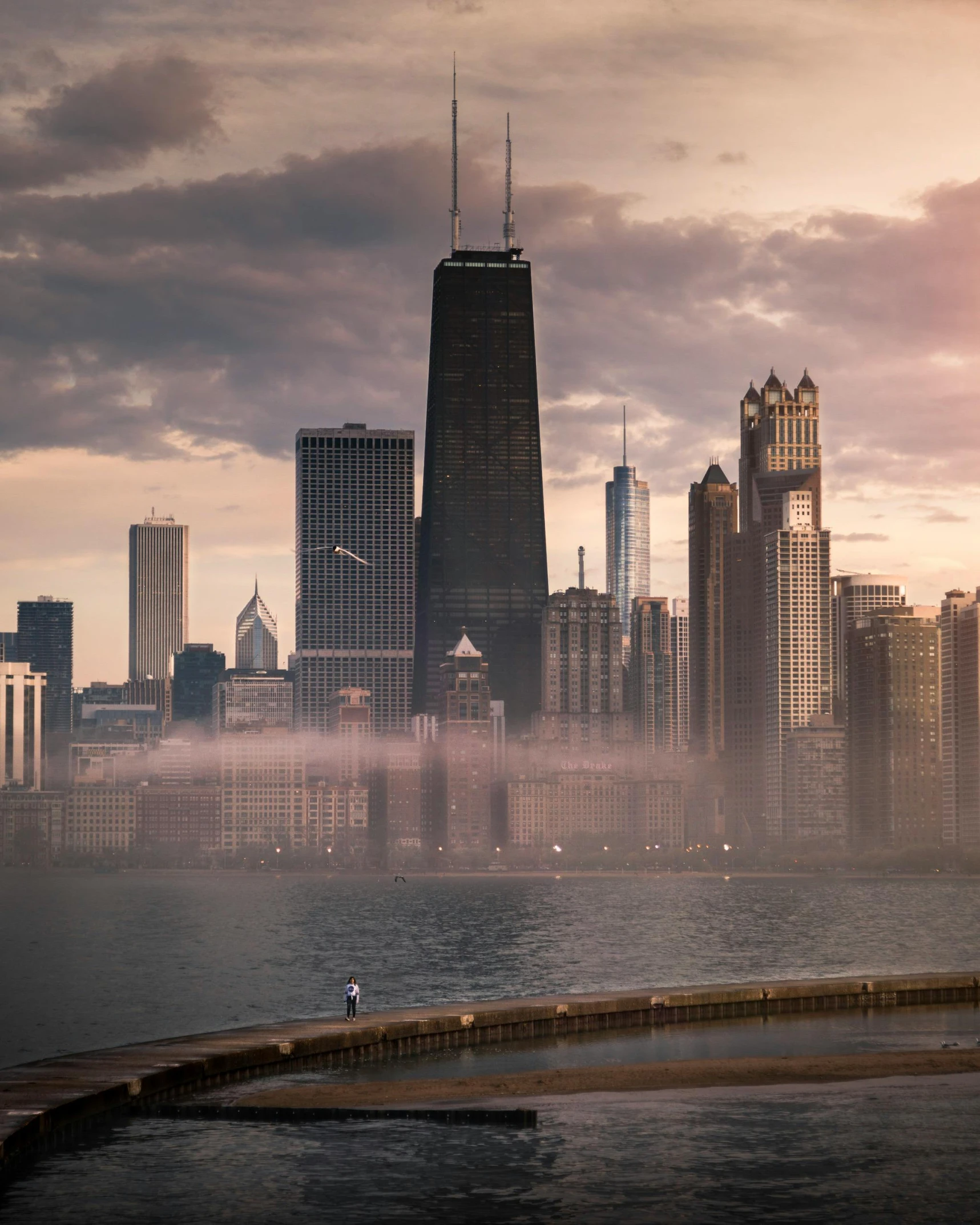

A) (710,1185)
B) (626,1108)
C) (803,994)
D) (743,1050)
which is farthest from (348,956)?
(710,1185)

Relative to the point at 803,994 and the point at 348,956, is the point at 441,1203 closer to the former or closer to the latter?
the point at 803,994

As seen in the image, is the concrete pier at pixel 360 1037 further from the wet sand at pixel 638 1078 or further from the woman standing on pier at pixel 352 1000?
the wet sand at pixel 638 1078

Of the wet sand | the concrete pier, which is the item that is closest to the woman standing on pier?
the concrete pier

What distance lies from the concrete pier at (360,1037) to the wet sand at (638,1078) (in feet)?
15.6

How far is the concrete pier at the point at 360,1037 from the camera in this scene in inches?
2621

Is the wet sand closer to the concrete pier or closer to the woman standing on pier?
the concrete pier

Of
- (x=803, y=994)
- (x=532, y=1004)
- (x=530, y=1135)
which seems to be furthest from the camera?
(x=803, y=994)

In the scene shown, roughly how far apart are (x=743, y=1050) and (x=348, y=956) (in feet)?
354

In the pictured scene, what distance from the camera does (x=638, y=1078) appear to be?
7431 cm

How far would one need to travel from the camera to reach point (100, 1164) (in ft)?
193

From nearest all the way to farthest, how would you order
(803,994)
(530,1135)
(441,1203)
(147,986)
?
(441,1203) < (530,1135) < (803,994) < (147,986)

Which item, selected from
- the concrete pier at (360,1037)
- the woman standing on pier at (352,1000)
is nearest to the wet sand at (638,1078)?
the concrete pier at (360,1037)

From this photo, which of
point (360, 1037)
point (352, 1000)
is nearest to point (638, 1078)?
point (360, 1037)

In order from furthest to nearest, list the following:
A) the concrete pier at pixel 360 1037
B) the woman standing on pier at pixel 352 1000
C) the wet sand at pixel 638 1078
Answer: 1. the woman standing on pier at pixel 352 1000
2. the wet sand at pixel 638 1078
3. the concrete pier at pixel 360 1037
